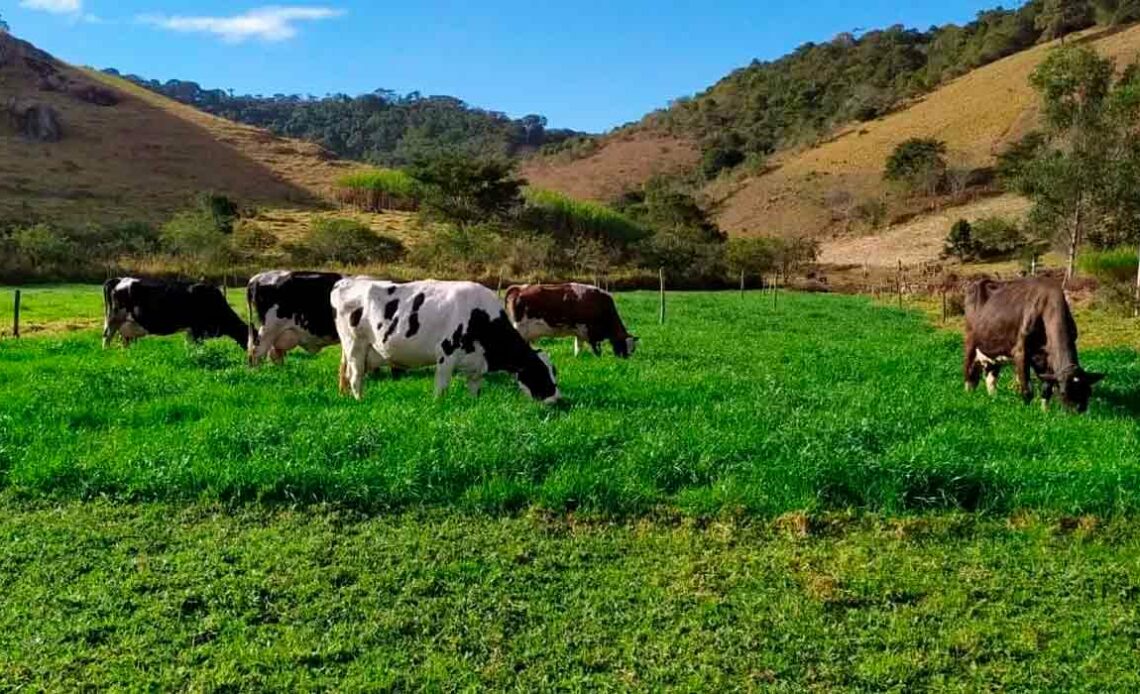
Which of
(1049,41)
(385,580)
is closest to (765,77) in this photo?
(1049,41)

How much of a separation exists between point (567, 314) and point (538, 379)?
5.71m

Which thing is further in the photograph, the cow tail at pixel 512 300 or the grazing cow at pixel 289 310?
the cow tail at pixel 512 300

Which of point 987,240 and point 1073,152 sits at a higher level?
point 1073,152

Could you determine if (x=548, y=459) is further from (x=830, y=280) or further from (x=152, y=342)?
(x=830, y=280)

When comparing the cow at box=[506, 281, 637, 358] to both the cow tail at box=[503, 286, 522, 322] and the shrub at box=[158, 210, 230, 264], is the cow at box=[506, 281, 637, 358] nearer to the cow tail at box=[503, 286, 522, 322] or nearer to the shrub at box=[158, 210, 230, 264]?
the cow tail at box=[503, 286, 522, 322]

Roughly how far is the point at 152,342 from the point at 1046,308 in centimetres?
1467

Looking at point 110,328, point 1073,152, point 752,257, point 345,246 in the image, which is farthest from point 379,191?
point 110,328

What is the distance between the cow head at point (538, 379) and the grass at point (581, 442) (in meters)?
0.21

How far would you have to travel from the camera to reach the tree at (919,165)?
248 feet

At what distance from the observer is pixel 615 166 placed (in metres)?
125

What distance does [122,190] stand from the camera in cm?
7150

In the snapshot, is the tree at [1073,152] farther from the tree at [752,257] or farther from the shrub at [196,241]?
the shrub at [196,241]

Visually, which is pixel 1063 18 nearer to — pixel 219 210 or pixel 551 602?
pixel 219 210

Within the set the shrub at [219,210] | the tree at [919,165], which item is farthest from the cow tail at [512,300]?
the tree at [919,165]
